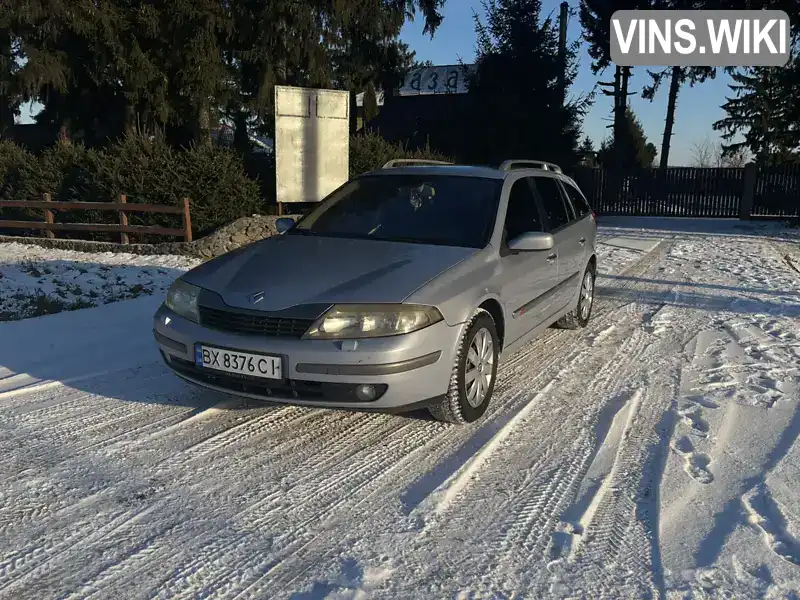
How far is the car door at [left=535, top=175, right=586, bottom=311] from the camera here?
5824mm

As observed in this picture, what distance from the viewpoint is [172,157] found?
44.9 feet

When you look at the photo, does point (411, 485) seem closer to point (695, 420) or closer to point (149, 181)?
point (695, 420)

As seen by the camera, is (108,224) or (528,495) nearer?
(528,495)

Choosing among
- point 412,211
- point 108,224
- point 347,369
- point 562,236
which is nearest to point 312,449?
point 347,369

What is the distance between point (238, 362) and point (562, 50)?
24394mm

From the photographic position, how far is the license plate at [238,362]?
12.1ft

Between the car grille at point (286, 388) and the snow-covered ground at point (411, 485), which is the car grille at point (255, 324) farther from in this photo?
the snow-covered ground at point (411, 485)

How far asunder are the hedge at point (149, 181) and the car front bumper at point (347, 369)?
10.2 metres

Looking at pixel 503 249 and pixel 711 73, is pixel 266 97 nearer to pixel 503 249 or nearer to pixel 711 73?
pixel 503 249

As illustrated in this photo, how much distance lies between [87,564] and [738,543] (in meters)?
2.69

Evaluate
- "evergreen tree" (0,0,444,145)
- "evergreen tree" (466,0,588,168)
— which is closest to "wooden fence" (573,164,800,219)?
Answer: "evergreen tree" (466,0,588,168)

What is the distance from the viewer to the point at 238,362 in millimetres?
3793
